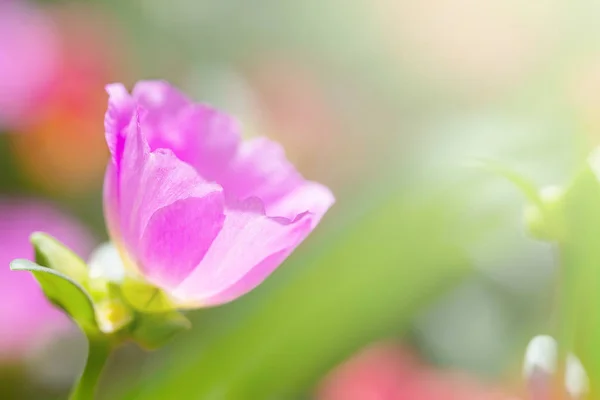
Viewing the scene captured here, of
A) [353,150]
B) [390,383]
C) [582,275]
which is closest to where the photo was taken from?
[582,275]

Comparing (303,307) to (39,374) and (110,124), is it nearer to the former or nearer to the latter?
(110,124)

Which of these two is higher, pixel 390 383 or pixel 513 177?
pixel 513 177

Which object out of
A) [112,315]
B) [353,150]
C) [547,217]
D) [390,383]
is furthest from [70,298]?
[353,150]

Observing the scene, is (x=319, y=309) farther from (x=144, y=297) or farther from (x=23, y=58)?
(x=23, y=58)

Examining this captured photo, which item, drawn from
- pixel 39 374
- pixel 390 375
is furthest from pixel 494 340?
pixel 39 374

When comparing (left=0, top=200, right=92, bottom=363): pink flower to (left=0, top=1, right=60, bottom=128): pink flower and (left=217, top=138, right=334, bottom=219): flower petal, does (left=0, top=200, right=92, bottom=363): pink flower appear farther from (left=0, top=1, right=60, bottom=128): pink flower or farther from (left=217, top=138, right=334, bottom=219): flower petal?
(left=217, top=138, right=334, bottom=219): flower petal

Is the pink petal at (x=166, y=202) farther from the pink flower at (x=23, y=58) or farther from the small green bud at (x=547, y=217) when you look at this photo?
the pink flower at (x=23, y=58)

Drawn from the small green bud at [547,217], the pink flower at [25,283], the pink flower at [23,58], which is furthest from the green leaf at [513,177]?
the pink flower at [23,58]
